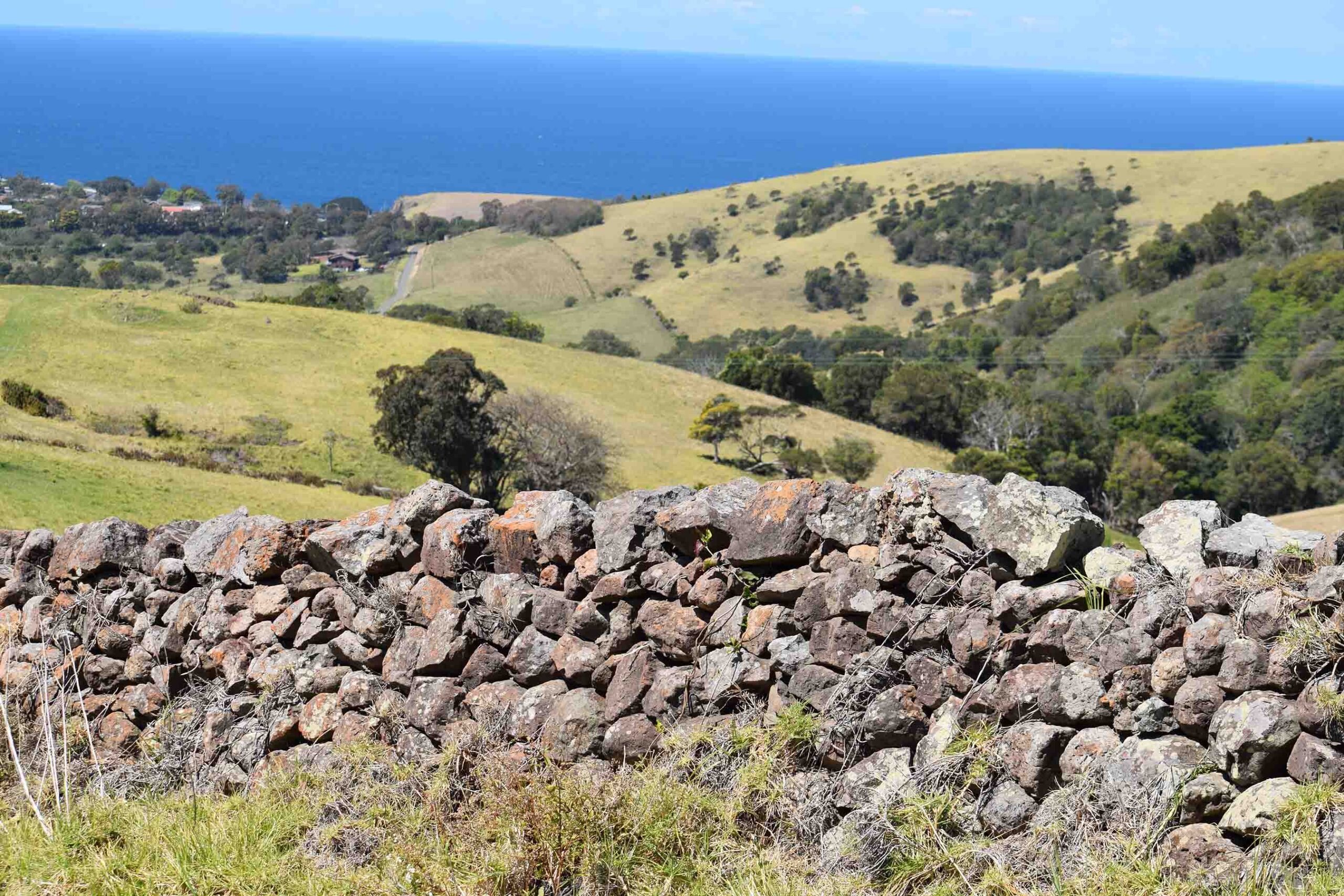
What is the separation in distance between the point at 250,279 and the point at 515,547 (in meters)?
130

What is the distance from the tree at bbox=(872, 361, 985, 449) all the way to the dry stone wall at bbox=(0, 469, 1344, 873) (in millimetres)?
52498

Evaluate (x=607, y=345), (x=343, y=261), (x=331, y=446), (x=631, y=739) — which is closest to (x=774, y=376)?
(x=331, y=446)

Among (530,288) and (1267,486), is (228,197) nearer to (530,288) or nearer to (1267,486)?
(530,288)

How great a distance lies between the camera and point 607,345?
91.7 meters

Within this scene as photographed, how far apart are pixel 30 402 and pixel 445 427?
13672 millimetres

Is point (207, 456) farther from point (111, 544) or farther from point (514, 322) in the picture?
point (514, 322)

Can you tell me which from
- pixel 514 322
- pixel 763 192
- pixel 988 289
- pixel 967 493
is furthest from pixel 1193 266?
pixel 967 493

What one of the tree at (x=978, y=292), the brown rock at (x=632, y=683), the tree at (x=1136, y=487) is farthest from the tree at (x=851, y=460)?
the tree at (x=978, y=292)

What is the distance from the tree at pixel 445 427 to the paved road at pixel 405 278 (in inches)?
2556

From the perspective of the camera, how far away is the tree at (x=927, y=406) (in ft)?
188

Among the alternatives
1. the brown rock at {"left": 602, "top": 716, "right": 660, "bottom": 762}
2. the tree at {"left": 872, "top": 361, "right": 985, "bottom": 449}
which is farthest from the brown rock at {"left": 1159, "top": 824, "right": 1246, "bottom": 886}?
the tree at {"left": 872, "top": 361, "right": 985, "bottom": 449}

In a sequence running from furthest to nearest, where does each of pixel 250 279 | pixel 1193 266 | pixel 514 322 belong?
pixel 250 279, pixel 1193 266, pixel 514 322

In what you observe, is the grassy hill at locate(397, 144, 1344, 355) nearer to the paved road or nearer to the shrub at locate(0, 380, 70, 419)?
the paved road

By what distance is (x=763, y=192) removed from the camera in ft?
521
